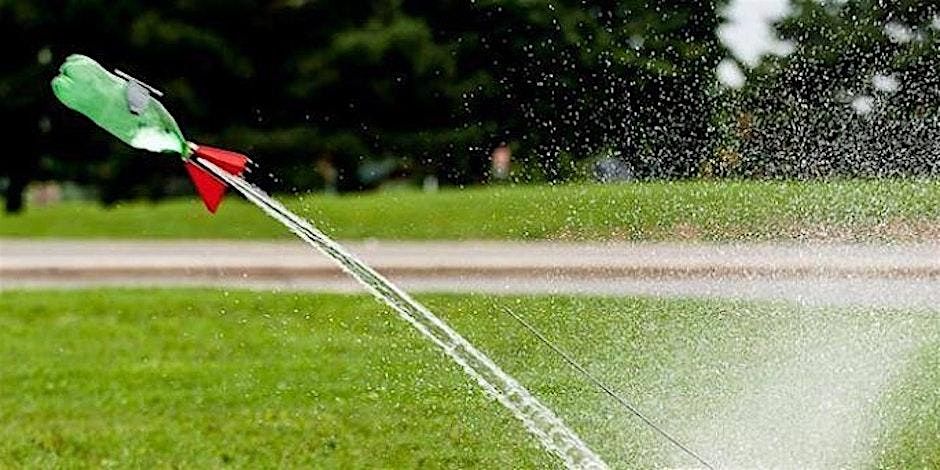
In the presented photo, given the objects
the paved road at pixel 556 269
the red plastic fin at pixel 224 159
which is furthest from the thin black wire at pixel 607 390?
the red plastic fin at pixel 224 159

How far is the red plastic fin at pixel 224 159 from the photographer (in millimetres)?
3809

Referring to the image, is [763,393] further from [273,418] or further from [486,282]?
[486,282]

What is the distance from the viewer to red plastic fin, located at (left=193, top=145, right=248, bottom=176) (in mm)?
3809

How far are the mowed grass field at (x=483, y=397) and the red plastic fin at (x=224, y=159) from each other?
138cm

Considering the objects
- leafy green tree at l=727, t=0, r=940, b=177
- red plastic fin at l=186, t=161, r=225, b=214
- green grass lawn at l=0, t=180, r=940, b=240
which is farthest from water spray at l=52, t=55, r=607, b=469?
leafy green tree at l=727, t=0, r=940, b=177

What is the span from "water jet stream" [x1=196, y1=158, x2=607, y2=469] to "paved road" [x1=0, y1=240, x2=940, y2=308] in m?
0.88

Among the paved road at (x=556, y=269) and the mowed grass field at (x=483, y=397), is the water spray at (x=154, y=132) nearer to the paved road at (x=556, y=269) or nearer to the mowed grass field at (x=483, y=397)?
the mowed grass field at (x=483, y=397)

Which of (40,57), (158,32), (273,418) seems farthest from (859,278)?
(40,57)

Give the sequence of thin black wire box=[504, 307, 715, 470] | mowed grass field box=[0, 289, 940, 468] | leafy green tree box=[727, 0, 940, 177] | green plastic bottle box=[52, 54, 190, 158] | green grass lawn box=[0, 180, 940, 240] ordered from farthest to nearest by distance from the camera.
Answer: leafy green tree box=[727, 0, 940, 177] → green grass lawn box=[0, 180, 940, 240] → mowed grass field box=[0, 289, 940, 468] → thin black wire box=[504, 307, 715, 470] → green plastic bottle box=[52, 54, 190, 158]

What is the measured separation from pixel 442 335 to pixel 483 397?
28 centimetres

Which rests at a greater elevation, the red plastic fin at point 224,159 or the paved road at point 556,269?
the red plastic fin at point 224,159

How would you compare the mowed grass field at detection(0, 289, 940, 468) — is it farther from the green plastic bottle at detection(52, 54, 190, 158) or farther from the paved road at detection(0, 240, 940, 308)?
the green plastic bottle at detection(52, 54, 190, 158)

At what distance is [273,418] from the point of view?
18.6 ft

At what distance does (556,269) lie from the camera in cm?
689
